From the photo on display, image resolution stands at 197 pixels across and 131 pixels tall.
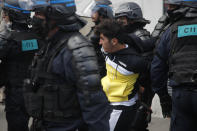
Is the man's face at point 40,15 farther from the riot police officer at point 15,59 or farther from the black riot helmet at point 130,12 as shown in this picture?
the black riot helmet at point 130,12

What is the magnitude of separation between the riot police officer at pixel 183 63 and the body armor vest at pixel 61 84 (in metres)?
1.42

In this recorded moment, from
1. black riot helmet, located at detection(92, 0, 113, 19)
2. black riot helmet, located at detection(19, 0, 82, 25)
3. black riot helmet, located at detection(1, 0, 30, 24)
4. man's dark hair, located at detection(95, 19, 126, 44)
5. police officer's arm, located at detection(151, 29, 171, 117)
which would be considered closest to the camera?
black riot helmet, located at detection(19, 0, 82, 25)

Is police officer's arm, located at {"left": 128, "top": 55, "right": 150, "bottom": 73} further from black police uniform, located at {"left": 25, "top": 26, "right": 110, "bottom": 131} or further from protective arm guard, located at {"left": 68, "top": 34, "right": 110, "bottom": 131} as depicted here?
protective arm guard, located at {"left": 68, "top": 34, "right": 110, "bottom": 131}

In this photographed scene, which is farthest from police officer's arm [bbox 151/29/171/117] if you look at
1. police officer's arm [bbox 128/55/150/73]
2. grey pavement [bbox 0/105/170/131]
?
grey pavement [bbox 0/105/170/131]

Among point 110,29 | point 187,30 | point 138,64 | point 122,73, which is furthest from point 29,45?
point 187,30

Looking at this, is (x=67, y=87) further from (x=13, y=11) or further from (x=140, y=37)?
(x=140, y=37)

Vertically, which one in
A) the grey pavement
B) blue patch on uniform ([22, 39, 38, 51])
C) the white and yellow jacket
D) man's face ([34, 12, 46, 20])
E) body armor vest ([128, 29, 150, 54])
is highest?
man's face ([34, 12, 46, 20])

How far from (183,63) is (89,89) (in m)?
1.54

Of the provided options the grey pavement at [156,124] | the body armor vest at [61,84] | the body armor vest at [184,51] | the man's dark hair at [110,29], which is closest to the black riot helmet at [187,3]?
the body armor vest at [184,51]

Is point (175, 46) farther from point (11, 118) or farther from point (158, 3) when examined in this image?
point (158, 3)

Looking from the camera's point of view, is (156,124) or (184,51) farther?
(156,124)

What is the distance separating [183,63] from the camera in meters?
4.07

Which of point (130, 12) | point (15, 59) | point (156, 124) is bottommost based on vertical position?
point (156, 124)

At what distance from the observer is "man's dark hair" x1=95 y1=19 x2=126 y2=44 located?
179 inches
